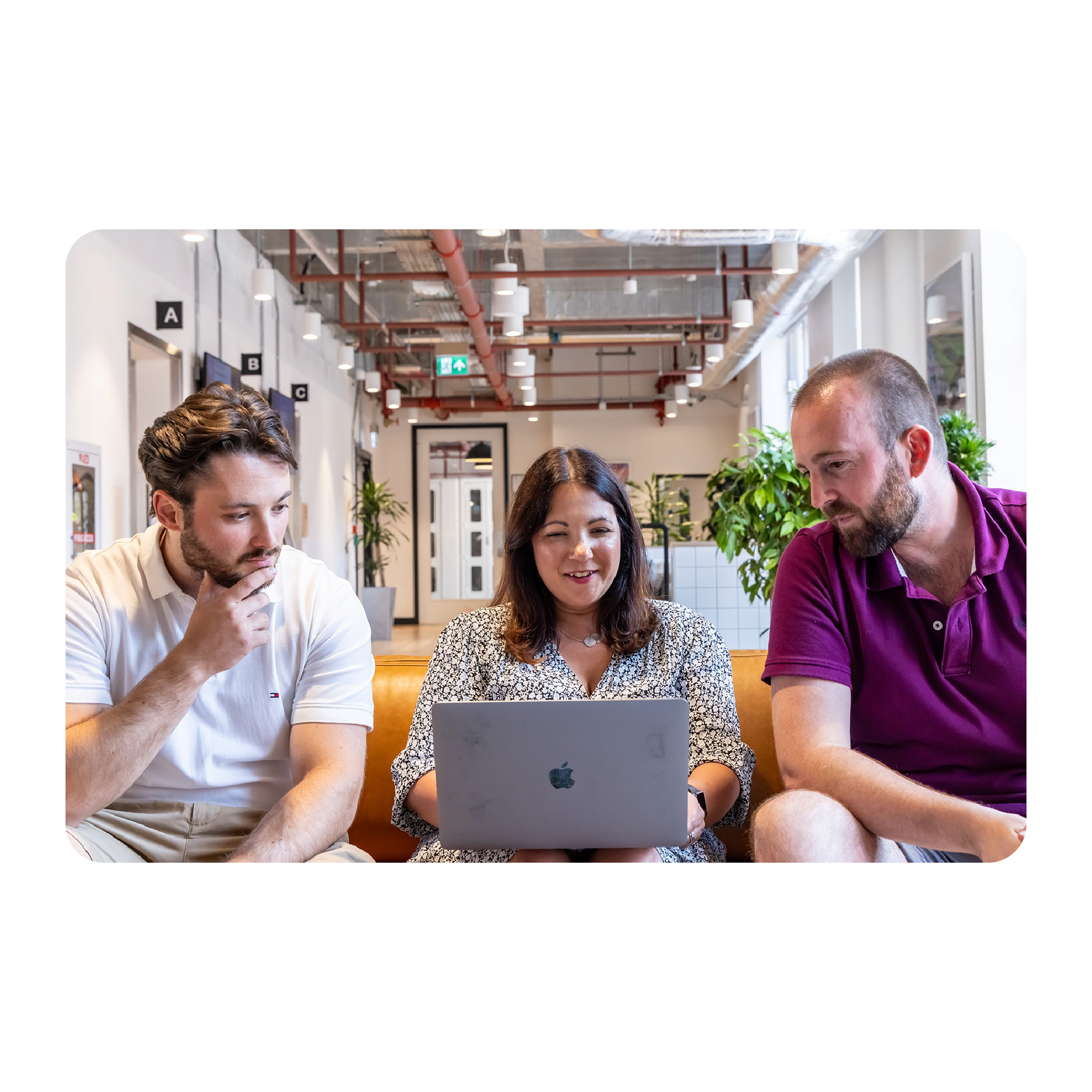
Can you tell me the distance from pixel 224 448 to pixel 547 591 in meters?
0.74

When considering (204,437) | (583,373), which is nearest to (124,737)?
(204,437)

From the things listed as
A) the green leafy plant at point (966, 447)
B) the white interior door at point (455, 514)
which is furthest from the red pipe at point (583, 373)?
the green leafy plant at point (966, 447)

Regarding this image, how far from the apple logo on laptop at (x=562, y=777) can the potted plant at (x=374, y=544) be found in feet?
28.5

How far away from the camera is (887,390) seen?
5.88 ft

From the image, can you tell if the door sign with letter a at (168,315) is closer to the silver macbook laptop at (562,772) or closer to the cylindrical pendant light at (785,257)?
the cylindrical pendant light at (785,257)

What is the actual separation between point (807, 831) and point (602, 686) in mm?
581

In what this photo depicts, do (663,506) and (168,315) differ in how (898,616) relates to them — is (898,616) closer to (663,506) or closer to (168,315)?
(168,315)

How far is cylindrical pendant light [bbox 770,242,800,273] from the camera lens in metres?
6.43

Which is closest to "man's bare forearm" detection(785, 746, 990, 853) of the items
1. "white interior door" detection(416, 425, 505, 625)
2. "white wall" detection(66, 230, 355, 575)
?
"white wall" detection(66, 230, 355, 575)

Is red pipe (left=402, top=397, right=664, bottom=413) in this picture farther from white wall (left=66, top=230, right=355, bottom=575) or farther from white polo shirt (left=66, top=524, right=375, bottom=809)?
white polo shirt (left=66, top=524, right=375, bottom=809)

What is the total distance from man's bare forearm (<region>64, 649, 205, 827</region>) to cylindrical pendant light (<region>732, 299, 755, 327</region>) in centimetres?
691
